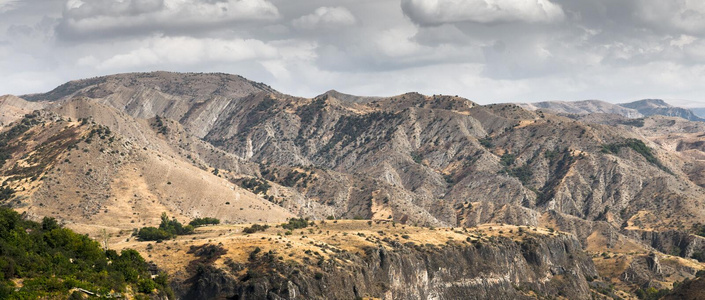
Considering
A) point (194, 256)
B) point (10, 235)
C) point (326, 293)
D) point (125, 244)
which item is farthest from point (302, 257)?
point (10, 235)

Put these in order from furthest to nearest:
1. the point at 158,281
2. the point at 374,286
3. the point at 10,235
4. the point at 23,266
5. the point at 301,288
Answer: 1. the point at 374,286
2. the point at 301,288
3. the point at 158,281
4. the point at 10,235
5. the point at 23,266

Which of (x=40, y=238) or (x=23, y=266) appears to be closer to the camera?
(x=23, y=266)

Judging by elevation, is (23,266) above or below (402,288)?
above

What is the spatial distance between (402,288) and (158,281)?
261ft

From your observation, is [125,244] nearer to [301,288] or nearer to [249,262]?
[249,262]

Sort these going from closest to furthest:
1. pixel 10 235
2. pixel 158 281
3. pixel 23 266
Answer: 1. pixel 23 266
2. pixel 10 235
3. pixel 158 281

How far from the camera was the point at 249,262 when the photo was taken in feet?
575

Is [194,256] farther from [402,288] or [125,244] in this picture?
[402,288]

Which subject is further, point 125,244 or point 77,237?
point 125,244

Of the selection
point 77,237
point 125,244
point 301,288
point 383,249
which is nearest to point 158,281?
point 77,237

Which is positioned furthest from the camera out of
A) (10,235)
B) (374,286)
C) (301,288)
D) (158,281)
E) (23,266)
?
(374,286)

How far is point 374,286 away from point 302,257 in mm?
20671

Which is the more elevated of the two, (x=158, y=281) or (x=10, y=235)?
(x=10, y=235)

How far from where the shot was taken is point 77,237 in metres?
133
